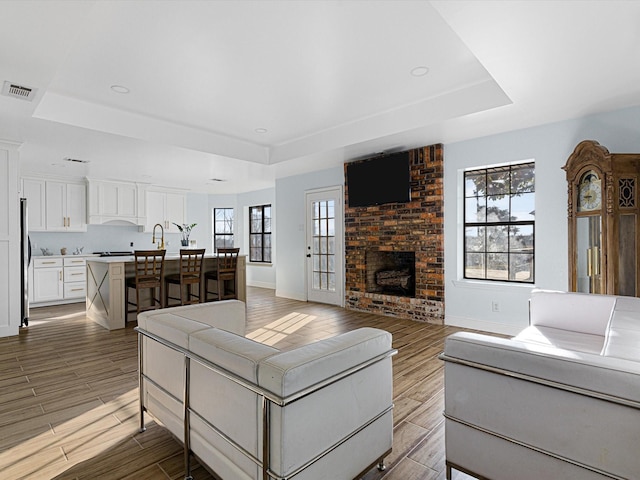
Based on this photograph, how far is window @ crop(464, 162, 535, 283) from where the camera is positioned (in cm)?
443

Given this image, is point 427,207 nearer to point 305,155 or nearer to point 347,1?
point 305,155

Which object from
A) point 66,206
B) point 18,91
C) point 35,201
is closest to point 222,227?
point 66,206

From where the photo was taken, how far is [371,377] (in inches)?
64.7

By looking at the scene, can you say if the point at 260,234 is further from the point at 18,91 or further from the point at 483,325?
the point at 18,91

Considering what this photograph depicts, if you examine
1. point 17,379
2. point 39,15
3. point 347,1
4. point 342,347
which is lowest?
point 17,379

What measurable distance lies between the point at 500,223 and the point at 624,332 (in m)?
3.12

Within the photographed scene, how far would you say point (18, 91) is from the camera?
3076 mm

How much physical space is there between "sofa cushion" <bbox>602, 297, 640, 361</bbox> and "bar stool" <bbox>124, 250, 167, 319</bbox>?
4773 millimetres

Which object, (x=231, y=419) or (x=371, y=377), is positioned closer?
(x=231, y=419)

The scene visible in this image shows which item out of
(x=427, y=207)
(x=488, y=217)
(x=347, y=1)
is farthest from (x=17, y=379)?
(x=488, y=217)

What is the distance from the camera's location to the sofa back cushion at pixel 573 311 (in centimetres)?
255

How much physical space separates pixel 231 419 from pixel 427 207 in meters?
4.24

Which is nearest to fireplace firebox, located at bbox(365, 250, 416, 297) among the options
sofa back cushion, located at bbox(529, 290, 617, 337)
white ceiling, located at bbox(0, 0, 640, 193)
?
white ceiling, located at bbox(0, 0, 640, 193)

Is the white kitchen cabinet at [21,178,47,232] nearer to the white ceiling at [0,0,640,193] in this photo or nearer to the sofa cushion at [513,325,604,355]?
the white ceiling at [0,0,640,193]
